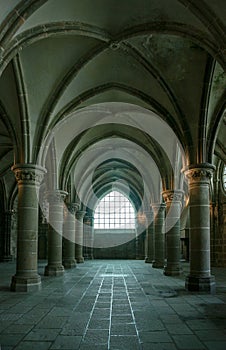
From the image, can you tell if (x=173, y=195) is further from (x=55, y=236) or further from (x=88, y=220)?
(x=88, y=220)

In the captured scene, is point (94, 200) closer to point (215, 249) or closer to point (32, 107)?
A: point (215, 249)

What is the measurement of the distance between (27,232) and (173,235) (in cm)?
640

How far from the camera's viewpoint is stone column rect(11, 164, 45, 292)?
1027cm

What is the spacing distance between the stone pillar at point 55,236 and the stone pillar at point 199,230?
19.3 ft

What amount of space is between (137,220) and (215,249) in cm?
1247

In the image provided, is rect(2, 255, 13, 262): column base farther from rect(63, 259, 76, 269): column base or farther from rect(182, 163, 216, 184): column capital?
rect(182, 163, 216, 184): column capital

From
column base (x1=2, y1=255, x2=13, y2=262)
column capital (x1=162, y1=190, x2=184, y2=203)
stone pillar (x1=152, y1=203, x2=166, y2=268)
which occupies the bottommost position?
column base (x1=2, y1=255, x2=13, y2=262)

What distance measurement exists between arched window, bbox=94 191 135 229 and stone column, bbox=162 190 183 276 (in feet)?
61.8

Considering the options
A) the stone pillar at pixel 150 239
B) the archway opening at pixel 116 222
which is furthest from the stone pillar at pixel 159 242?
the archway opening at pixel 116 222

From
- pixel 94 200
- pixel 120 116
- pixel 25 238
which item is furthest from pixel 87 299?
pixel 94 200

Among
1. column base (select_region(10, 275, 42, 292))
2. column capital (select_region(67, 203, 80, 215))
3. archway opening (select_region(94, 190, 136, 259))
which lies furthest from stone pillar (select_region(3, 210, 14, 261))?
column base (select_region(10, 275, 42, 292))

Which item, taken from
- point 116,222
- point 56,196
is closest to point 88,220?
point 116,222

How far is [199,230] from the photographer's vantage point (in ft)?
34.5

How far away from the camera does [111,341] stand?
5.29m
